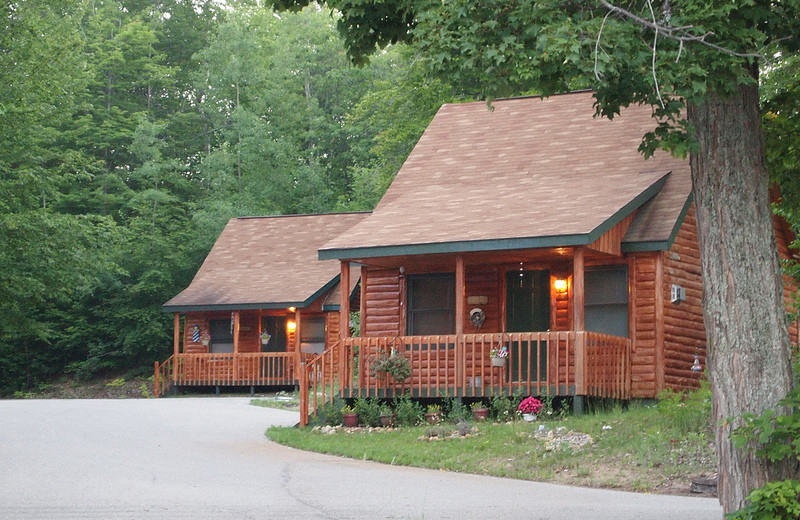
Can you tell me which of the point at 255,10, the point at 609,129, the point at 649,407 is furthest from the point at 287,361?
the point at 255,10

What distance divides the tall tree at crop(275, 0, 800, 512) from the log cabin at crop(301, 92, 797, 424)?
6.54 meters

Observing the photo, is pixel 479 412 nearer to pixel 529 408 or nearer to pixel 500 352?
pixel 529 408

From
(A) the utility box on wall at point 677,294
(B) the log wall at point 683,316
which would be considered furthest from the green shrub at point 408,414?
(A) the utility box on wall at point 677,294

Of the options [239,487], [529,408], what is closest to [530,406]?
[529,408]

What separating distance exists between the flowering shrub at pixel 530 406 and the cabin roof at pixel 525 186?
231 cm

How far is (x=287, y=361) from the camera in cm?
2956

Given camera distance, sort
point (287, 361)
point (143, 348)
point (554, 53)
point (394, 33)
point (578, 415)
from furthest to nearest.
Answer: point (143, 348) < point (287, 361) < point (578, 415) < point (394, 33) < point (554, 53)

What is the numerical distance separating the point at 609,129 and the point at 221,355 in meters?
13.5

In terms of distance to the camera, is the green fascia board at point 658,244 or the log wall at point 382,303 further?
the log wall at point 382,303

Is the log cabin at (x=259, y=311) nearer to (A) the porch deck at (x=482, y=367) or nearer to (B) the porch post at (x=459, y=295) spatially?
(A) the porch deck at (x=482, y=367)

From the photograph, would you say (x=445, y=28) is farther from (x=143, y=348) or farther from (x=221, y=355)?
(x=143, y=348)

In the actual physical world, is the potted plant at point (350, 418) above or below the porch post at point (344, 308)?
below

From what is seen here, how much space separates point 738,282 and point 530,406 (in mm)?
7210

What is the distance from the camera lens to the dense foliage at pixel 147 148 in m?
28.5
